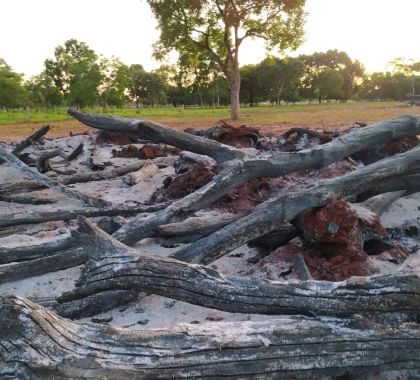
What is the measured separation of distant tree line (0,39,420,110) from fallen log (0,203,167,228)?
34.9 m

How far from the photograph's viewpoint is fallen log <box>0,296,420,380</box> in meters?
1.75

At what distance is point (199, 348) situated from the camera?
6.36ft

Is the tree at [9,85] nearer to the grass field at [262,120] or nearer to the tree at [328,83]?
the grass field at [262,120]

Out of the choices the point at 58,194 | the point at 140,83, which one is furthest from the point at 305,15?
the point at 140,83

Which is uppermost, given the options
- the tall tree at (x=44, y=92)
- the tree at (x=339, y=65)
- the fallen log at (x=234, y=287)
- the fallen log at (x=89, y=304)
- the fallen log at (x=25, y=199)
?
the tree at (x=339, y=65)

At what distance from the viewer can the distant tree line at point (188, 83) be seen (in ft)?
130

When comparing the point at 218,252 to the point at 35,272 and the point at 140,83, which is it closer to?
the point at 35,272

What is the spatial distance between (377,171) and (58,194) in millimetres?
4735

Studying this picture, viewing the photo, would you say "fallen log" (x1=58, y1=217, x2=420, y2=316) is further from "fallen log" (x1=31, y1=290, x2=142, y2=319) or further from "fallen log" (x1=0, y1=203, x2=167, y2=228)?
"fallen log" (x1=0, y1=203, x2=167, y2=228)

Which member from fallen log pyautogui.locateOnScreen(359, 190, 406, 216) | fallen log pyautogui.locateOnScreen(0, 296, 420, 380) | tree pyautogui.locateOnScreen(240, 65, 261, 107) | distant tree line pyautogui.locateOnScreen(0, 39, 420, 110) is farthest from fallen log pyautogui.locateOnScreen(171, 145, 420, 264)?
tree pyautogui.locateOnScreen(240, 65, 261, 107)

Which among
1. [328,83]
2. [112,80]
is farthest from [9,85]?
[328,83]

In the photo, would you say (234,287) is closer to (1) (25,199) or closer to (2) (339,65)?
(1) (25,199)

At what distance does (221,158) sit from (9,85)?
132ft

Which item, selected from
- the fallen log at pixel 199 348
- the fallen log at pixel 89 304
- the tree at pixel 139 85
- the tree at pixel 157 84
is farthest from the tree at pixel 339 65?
the fallen log at pixel 199 348
